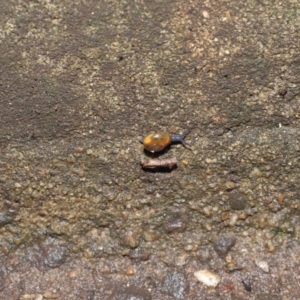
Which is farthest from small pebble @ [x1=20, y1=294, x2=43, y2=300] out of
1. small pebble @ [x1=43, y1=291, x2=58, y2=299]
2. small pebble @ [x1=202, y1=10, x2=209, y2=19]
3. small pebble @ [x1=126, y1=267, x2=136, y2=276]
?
small pebble @ [x1=202, y1=10, x2=209, y2=19]

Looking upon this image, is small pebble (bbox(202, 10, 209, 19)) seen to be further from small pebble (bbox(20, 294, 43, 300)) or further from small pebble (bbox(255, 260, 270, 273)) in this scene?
small pebble (bbox(20, 294, 43, 300))

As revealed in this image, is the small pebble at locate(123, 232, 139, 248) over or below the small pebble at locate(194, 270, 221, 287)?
over

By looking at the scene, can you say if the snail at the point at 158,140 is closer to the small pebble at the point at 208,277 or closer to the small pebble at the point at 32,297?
the small pebble at the point at 208,277

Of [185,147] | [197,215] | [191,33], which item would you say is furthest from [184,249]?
[191,33]

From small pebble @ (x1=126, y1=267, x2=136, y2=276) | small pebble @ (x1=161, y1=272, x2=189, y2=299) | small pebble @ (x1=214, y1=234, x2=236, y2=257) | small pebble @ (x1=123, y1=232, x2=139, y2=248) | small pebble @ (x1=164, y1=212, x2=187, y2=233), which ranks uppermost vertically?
small pebble @ (x1=164, y1=212, x2=187, y2=233)

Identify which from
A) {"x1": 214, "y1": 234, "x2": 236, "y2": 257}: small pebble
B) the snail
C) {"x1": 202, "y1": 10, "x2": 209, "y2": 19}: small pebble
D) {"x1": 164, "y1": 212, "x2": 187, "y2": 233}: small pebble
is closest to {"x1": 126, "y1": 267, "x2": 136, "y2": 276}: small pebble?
{"x1": 164, "y1": 212, "x2": 187, "y2": 233}: small pebble

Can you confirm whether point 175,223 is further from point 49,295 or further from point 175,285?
point 49,295

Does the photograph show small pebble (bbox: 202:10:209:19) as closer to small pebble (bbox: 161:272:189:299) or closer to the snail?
the snail

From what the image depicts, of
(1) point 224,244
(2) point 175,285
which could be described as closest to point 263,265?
(1) point 224,244

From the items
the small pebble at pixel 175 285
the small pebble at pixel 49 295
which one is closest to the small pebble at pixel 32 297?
the small pebble at pixel 49 295
